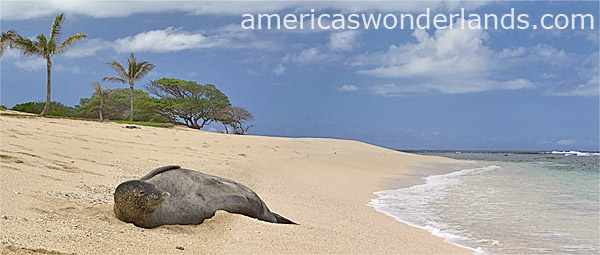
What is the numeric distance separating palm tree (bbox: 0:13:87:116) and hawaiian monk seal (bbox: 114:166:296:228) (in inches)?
843

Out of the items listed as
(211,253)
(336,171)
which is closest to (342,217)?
(211,253)

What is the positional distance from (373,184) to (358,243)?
6.29 m

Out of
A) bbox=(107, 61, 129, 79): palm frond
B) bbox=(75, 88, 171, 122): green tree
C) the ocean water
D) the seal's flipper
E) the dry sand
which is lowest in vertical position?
the ocean water

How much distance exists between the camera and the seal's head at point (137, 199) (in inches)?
148

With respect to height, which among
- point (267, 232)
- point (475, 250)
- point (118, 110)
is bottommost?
point (475, 250)

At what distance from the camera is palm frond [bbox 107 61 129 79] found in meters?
34.2

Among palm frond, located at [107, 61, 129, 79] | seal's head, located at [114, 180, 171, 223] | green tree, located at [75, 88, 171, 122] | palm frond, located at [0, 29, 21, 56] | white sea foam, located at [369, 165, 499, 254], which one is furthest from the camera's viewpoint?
green tree, located at [75, 88, 171, 122]

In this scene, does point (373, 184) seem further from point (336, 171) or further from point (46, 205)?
point (46, 205)

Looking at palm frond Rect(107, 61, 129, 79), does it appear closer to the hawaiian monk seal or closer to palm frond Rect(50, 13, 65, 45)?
palm frond Rect(50, 13, 65, 45)

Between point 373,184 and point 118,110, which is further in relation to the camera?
point 118,110

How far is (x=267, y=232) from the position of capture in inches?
160

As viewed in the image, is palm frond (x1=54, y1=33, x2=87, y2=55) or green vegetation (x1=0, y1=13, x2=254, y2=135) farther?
green vegetation (x1=0, y1=13, x2=254, y2=135)

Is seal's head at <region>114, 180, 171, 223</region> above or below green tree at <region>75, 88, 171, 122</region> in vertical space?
below

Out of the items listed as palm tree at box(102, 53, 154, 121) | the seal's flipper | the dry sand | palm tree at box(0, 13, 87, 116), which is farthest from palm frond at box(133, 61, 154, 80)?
the seal's flipper
